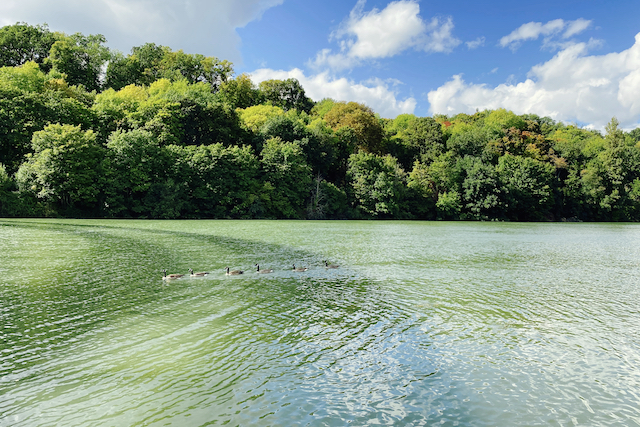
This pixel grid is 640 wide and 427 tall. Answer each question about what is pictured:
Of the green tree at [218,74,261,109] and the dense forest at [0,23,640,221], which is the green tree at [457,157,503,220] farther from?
the green tree at [218,74,261,109]

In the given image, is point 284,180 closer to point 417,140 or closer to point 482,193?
point 417,140

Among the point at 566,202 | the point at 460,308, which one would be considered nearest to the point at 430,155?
the point at 566,202

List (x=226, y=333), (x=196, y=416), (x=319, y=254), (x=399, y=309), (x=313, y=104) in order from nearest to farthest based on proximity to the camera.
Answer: (x=196, y=416) < (x=226, y=333) < (x=399, y=309) < (x=319, y=254) < (x=313, y=104)

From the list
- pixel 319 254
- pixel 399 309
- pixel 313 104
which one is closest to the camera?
pixel 399 309

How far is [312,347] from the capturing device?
8523 millimetres

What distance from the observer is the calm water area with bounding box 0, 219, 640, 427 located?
6094 mm

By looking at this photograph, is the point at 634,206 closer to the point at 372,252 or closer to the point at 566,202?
the point at 566,202

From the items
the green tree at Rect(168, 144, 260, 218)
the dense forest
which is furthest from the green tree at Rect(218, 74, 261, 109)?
the green tree at Rect(168, 144, 260, 218)

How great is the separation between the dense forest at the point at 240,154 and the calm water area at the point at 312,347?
39436mm

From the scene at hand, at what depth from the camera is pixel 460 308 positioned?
39.1 feet

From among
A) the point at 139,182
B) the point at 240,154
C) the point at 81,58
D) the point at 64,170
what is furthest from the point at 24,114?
the point at 81,58

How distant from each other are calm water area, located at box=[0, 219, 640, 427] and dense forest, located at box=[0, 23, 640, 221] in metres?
39.4

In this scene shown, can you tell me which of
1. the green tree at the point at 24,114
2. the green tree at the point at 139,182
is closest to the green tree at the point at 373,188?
the green tree at the point at 139,182

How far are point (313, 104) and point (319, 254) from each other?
3776 inches
